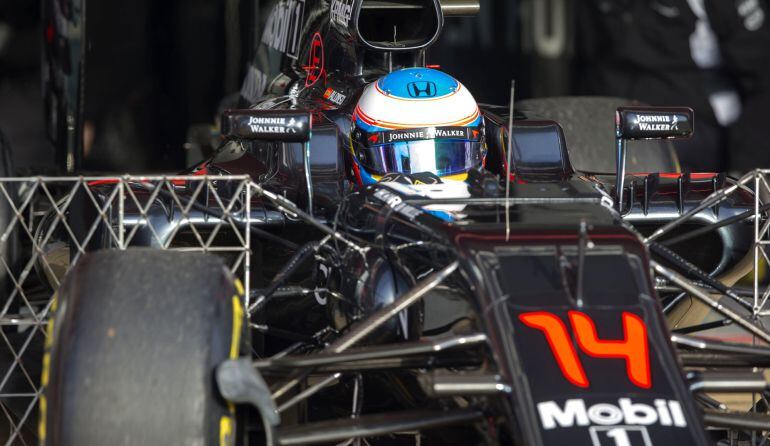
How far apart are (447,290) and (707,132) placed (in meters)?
6.56

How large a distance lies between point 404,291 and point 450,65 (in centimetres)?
689

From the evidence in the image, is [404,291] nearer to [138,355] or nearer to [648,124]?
[138,355]

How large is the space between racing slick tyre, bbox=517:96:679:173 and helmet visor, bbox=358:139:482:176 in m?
2.60

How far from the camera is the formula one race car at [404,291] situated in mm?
3000

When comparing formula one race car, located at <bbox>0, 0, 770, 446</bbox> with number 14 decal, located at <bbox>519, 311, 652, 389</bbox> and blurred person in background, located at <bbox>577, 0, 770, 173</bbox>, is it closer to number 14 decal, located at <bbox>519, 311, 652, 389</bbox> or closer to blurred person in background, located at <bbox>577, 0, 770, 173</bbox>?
number 14 decal, located at <bbox>519, 311, 652, 389</bbox>

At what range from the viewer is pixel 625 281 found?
129 inches

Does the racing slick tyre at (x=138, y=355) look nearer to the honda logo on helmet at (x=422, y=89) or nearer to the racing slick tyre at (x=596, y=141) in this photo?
the honda logo on helmet at (x=422, y=89)

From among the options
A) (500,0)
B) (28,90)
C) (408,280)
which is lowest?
(28,90)

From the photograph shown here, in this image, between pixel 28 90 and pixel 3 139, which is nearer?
pixel 3 139

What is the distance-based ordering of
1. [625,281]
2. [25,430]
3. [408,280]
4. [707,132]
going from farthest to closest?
[707,132] → [25,430] → [408,280] → [625,281]

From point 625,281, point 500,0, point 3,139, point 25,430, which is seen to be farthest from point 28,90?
point 625,281

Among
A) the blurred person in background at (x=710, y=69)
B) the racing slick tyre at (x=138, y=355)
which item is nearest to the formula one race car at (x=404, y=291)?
the racing slick tyre at (x=138, y=355)

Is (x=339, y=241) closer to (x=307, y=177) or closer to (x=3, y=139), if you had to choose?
(x=307, y=177)

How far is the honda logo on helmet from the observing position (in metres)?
4.72
